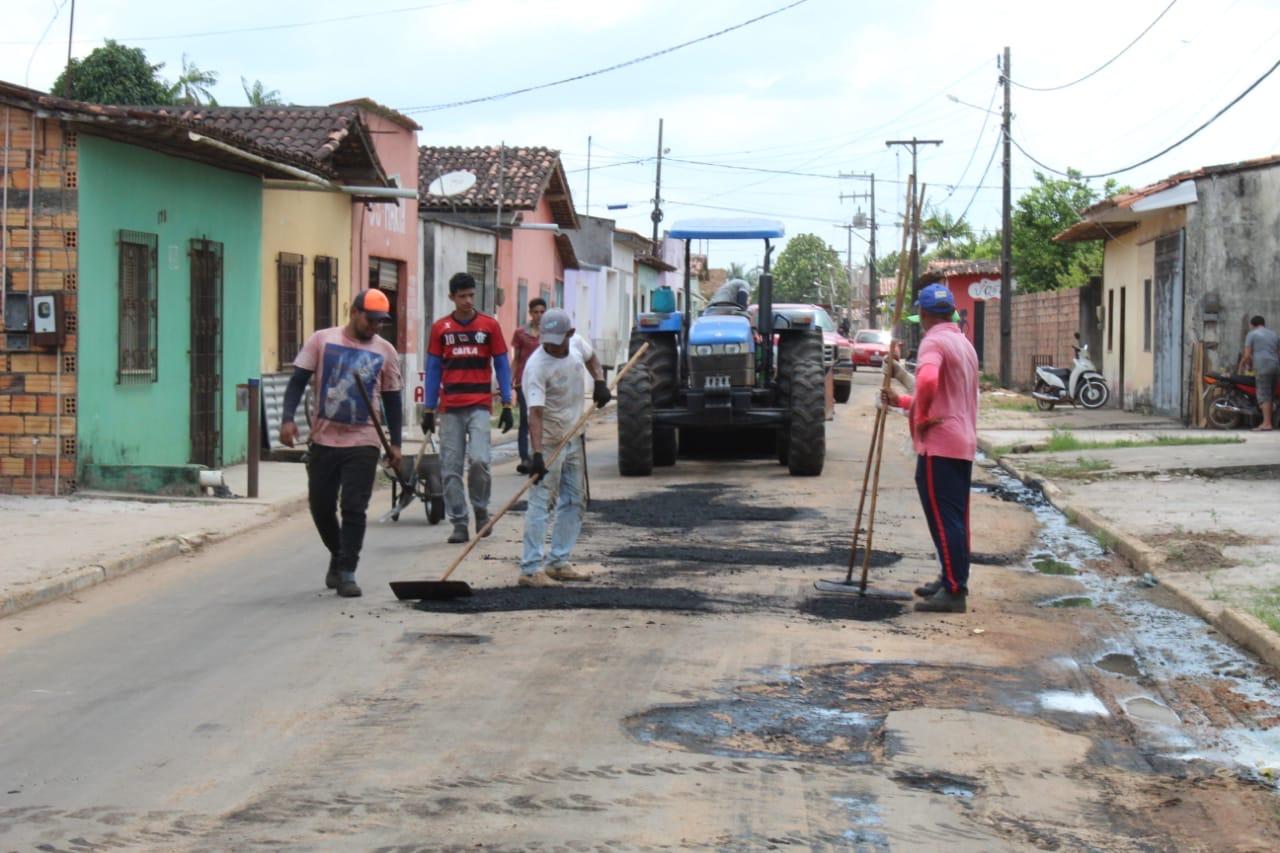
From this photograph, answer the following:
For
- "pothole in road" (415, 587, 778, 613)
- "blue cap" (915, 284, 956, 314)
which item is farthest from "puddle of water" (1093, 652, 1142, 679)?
"blue cap" (915, 284, 956, 314)

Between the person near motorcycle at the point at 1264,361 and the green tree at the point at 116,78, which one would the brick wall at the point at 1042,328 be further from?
the green tree at the point at 116,78

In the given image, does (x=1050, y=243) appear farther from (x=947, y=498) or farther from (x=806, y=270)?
(x=806, y=270)

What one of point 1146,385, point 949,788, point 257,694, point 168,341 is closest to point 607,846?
point 949,788

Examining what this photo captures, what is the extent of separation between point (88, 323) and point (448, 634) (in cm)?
762

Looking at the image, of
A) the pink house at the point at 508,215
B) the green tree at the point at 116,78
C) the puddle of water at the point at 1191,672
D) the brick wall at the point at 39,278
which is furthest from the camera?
the green tree at the point at 116,78

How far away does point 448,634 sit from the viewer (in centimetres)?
809

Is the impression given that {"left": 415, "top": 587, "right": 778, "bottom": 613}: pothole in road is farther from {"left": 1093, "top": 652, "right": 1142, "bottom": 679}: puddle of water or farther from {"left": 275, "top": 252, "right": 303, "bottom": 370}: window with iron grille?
{"left": 275, "top": 252, "right": 303, "bottom": 370}: window with iron grille

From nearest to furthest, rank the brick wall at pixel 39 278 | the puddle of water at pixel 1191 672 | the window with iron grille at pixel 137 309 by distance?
1. the puddle of water at pixel 1191 672
2. the brick wall at pixel 39 278
3. the window with iron grille at pixel 137 309

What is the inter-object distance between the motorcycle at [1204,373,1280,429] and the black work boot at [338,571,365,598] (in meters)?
16.6

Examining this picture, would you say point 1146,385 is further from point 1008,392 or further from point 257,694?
point 257,694

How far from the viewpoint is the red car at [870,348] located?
5253 cm

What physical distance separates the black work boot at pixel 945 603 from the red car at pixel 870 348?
4221cm

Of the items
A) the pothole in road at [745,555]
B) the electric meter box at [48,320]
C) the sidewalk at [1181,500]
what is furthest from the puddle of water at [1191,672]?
the electric meter box at [48,320]

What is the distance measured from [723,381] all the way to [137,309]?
595 centimetres
